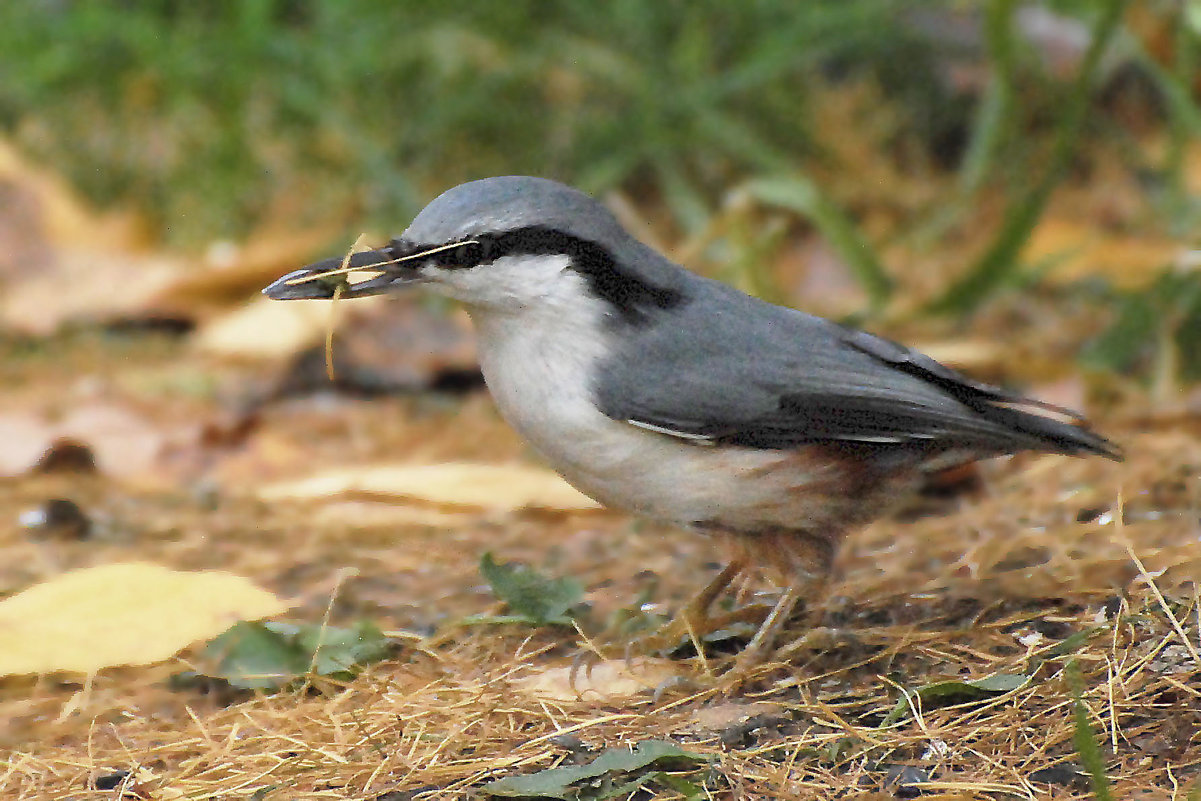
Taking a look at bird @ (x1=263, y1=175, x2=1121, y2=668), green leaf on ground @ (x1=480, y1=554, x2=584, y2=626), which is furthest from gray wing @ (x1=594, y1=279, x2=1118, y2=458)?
green leaf on ground @ (x1=480, y1=554, x2=584, y2=626)

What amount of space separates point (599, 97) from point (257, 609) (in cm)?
387

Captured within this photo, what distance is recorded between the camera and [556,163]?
6008 mm

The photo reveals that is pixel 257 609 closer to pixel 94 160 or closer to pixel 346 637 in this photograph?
pixel 346 637

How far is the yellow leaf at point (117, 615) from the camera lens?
2512 mm

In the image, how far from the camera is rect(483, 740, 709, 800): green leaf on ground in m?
2.15

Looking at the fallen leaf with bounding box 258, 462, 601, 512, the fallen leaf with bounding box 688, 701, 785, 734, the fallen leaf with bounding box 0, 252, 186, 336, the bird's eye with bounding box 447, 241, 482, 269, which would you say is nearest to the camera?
the fallen leaf with bounding box 688, 701, 785, 734

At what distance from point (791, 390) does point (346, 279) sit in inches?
34.6

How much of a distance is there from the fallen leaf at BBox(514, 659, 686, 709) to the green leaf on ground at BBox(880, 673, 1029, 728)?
444 millimetres

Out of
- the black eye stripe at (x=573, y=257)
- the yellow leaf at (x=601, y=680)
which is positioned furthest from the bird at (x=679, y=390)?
the yellow leaf at (x=601, y=680)

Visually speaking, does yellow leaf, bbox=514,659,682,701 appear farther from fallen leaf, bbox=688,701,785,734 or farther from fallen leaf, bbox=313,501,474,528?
fallen leaf, bbox=313,501,474,528

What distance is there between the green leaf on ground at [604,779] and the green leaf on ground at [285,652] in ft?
2.03

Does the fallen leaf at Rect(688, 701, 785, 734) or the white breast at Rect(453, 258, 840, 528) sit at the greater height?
the white breast at Rect(453, 258, 840, 528)

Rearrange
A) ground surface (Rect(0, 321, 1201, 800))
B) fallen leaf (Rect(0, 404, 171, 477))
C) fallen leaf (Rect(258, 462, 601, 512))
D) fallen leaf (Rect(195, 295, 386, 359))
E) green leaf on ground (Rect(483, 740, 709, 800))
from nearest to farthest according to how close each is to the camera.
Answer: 1. green leaf on ground (Rect(483, 740, 709, 800))
2. ground surface (Rect(0, 321, 1201, 800))
3. fallen leaf (Rect(258, 462, 601, 512))
4. fallen leaf (Rect(0, 404, 171, 477))
5. fallen leaf (Rect(195, 295, 386, 359))

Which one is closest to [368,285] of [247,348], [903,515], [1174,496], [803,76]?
[903,515]
